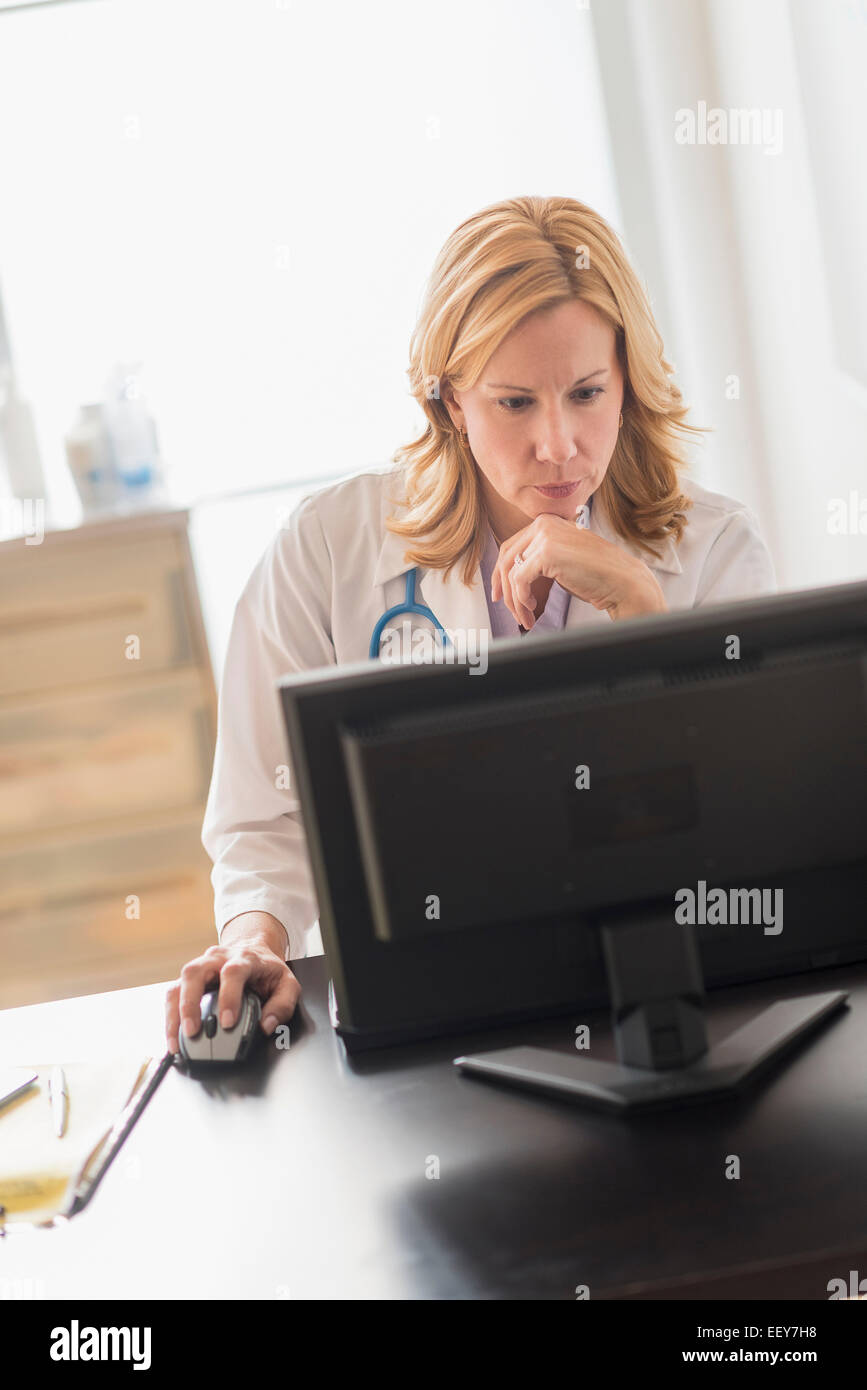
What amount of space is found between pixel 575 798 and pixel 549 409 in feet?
2.64

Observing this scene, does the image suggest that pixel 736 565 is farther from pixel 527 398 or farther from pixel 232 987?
pixel 232 987

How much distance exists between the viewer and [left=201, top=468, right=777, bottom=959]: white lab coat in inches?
63.9

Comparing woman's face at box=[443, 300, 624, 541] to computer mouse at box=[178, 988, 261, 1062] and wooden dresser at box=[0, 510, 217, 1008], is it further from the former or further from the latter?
wooden dresser at box=[0, 510, 217, 1008]

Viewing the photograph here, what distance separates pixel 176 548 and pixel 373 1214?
7.71 ft

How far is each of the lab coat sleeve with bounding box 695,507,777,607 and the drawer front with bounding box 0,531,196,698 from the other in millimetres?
1621

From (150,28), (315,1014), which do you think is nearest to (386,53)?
(150,28)

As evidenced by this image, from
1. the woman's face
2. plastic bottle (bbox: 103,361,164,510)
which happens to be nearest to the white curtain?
the woman's face

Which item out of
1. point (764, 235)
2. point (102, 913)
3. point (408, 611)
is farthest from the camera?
point (102, 913)

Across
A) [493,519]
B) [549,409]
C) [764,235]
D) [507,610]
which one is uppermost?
[764,235]

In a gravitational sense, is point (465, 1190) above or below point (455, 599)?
below

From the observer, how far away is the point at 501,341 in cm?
160

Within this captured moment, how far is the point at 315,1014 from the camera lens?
124 centimetres

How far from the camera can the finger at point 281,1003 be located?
1209 mm

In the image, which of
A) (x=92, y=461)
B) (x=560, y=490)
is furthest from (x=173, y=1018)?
(x=92, y=461)
